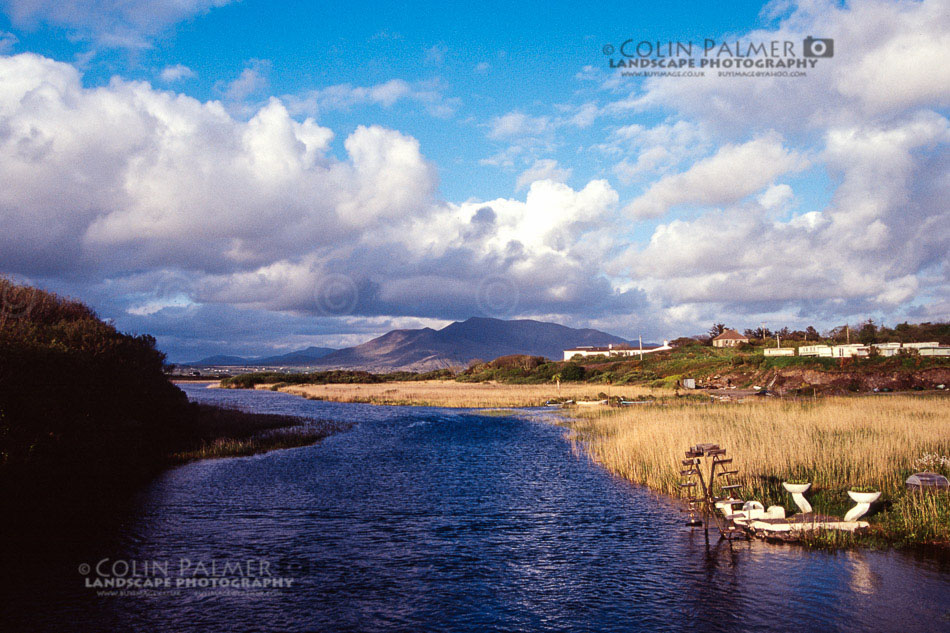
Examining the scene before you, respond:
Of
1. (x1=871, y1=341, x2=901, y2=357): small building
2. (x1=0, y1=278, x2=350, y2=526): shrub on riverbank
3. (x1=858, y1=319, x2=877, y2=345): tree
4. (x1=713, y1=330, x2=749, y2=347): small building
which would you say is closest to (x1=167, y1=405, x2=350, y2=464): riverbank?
(x1=0, y1=278, x2=350, y2=526): shrub on riverbank

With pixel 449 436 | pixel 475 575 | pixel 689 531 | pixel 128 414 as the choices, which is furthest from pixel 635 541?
pixel 449 436

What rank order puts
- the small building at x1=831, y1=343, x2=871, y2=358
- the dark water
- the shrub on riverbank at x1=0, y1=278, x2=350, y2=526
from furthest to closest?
the small building at x1=831, y1=343, x2=871, y2=358 → the shrub on riverbank at x1=0, y1=278, x2=350, y2=526 → the dark water

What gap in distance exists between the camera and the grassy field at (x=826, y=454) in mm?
17141

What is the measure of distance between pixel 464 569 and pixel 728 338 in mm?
151108

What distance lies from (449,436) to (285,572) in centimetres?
3126

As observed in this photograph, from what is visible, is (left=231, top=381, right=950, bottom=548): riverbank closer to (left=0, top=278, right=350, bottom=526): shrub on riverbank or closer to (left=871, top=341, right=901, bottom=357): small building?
(left=0, top=278, right=350, bottom=526): shrub on riverbank

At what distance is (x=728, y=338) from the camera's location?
497ft

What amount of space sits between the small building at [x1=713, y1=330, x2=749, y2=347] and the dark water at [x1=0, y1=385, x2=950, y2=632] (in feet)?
423

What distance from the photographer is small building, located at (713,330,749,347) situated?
14350 centimetres

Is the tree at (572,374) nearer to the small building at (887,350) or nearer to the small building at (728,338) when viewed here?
the small building at (887,350)

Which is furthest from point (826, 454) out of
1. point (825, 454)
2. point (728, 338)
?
point (728, 338)

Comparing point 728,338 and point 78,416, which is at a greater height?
point 728,338

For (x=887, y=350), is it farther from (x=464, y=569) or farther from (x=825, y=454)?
(x=464, y=569)

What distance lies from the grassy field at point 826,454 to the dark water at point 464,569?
188cm
